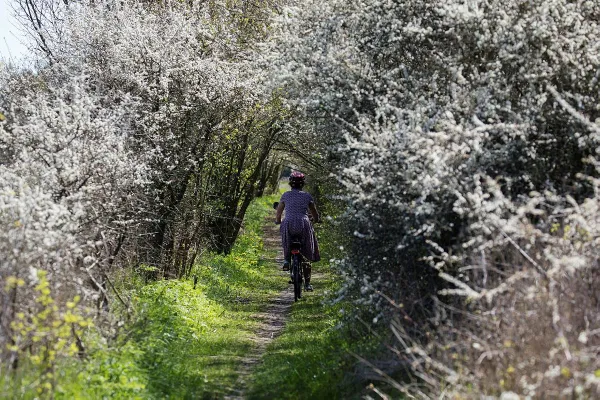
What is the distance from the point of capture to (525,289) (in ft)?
21.6

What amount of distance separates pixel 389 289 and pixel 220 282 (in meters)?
8.85

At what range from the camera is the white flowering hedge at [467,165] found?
6.61 m

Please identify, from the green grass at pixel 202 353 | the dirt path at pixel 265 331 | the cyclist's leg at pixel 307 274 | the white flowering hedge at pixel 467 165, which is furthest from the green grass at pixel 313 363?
the cyclist's leg at pixel 307 274

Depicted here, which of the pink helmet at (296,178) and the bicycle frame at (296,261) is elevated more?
the pink helmet at (296,178)

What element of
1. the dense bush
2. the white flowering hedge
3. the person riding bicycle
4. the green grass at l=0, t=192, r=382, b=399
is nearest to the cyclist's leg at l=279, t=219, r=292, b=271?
the person riding bicycle

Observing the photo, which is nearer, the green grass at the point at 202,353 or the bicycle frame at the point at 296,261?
the green grass at the point at 202,353

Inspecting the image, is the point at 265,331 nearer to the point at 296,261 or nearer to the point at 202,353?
the point at 296,261

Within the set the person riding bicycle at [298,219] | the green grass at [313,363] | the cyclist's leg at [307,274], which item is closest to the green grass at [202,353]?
the green grass at [313,363]

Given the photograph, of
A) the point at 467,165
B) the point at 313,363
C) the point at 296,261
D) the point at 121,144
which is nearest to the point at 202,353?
the point at 313,363

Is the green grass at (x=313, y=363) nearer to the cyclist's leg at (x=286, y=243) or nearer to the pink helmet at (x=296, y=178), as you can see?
the cyclist's leg at (x=286, y=243)

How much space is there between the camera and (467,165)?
8148mm

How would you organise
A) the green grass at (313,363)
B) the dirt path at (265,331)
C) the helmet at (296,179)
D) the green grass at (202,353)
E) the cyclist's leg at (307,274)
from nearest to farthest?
the green grass at (202,353)
the green grass at (313,363)
the dirt path at (265,331)
the helmet at (296,179)
the cyclist's leg at (307,274)

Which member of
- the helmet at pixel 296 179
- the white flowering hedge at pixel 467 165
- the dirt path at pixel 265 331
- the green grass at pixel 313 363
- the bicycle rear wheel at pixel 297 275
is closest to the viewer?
the white flowering hedge at pixel 467 165

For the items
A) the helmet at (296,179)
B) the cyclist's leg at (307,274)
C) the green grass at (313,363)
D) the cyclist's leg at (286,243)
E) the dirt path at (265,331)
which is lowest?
the dirt path at (265,331)
